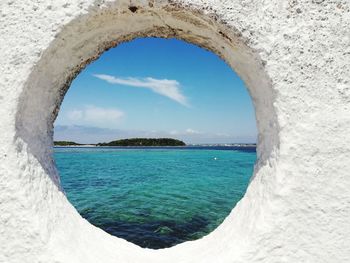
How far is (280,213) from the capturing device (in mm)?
2312

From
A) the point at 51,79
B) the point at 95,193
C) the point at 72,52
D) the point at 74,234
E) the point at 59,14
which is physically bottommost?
the point at 95,193

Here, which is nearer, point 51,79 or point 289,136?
point 289,136

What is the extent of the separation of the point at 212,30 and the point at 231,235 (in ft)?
5.25

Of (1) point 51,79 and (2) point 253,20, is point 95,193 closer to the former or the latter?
(1) point 51,79

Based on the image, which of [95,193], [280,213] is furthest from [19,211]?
[95,193]

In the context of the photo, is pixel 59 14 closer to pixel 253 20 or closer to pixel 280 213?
pixel 253 20

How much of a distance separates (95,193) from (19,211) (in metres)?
10.6

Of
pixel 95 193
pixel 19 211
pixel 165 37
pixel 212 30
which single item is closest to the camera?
pixel 19 211

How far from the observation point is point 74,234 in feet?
8.63

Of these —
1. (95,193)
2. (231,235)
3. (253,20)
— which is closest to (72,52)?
(253,20)

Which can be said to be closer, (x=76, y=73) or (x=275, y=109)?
(x=275, y=109)

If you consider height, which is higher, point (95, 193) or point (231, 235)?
point (231, 235)

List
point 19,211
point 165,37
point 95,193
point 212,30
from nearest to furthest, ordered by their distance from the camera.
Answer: point 19,211
point 212,30
point 165,37
point 95,193

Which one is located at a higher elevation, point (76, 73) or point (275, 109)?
point (76, 73)
